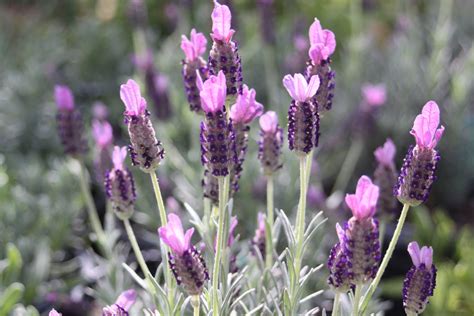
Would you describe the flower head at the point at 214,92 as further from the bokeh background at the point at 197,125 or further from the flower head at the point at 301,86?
the bokeh background at the point at 197,125

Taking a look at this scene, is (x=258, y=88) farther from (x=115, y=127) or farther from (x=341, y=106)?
(x=115, y=127)

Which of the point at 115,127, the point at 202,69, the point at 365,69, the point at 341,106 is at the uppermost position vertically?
the point at 365,69

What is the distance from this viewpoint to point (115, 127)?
311 centimetres

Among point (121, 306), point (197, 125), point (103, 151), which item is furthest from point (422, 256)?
→ point (197, 125)

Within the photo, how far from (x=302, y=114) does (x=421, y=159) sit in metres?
0.18

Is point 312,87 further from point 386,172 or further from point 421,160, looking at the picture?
point 386,172

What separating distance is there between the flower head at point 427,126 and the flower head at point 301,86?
6.0 inches

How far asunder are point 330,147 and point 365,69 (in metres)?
0.56

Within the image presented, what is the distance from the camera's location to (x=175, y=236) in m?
0.96

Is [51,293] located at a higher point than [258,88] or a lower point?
lower

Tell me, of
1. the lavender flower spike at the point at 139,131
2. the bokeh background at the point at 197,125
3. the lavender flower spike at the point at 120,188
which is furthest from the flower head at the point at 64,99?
the lavender flower spike at the point at 139,131

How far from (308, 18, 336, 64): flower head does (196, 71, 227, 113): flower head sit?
20 centimetres

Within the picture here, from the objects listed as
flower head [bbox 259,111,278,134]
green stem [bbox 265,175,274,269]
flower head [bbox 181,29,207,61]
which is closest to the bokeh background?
green stem [bbox 265,175,274,269]

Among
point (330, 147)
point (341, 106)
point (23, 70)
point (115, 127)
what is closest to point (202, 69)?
point (330, 147)
